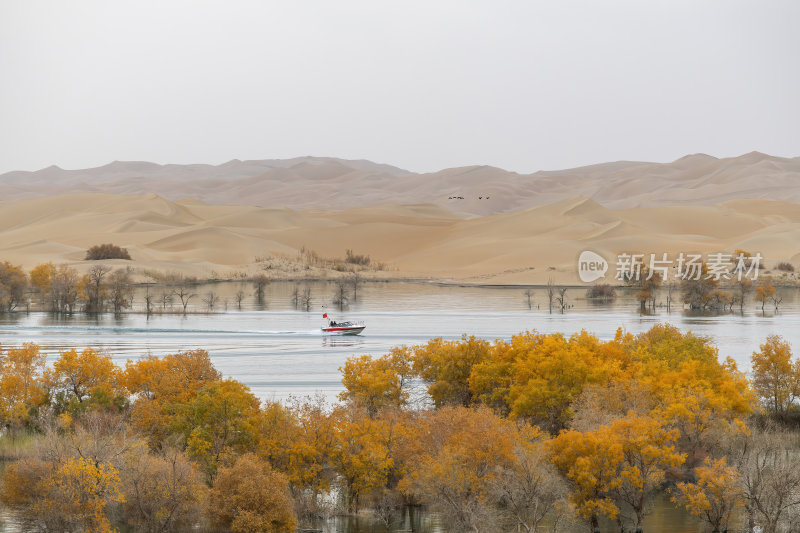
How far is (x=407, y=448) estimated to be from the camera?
29.3 meters

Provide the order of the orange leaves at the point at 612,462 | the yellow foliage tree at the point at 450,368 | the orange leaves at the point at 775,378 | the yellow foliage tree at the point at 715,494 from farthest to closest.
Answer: the orange leaves at the point at 775,378 < the yellow foliage tree at the point at 450,368 < the orange leaves at the point at 612,462 < the yellow foliage tree at the point at 715,494

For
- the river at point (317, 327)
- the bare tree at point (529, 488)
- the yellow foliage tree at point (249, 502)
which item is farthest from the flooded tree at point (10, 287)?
the bare tree at point (529, 488)

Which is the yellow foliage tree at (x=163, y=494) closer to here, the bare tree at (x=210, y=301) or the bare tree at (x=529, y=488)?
the bare tree at (x=529, y=488)

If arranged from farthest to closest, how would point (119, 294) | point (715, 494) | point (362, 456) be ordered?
point (119, 294)
point (362, 456)
point (715, 494)

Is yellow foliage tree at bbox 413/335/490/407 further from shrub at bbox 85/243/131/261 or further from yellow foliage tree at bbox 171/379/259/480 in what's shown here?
shrub at bbox 85/243/131/261

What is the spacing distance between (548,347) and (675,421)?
7.52 m

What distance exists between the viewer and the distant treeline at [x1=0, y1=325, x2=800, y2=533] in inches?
1053

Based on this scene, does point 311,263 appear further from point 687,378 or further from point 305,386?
point 687,378

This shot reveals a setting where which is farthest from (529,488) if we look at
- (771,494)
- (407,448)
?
(771,494)

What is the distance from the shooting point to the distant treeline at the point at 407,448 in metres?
26.8

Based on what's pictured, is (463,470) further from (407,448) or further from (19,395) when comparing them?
(19,395)

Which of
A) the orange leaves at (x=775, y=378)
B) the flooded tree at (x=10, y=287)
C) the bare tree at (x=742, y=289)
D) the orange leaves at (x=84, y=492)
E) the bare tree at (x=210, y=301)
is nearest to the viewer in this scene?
the orange leaves at (x=84, y=492)

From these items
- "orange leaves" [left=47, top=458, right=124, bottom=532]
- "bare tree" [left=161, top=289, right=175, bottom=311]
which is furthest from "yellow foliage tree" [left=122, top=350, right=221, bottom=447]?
"bare tree" [left=161, top=289, right=175, bottom=311]

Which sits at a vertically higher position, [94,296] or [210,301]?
[94,296]
